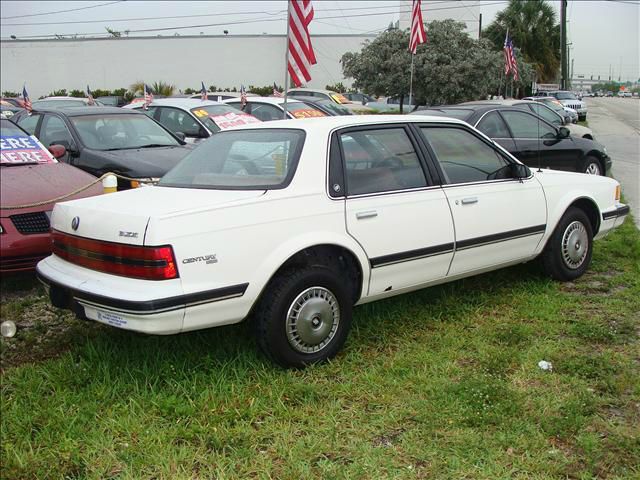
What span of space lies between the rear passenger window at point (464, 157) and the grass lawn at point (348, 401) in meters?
1.03

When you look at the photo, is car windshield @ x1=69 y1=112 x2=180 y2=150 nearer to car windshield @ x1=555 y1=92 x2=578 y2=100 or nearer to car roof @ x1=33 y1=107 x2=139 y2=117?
car roof @ x1=33 y1=107 x2=139 y2=117

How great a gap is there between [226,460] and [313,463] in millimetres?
400

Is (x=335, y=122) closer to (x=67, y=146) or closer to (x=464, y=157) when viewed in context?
(x=464, y=157)

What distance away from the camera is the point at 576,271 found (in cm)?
543

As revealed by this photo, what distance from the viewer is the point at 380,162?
422 cm

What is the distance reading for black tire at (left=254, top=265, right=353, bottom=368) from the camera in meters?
3.54

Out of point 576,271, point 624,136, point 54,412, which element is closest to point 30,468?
point 54,412

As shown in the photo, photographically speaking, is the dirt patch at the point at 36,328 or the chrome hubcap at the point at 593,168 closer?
the dirt patch at the point at 36,328

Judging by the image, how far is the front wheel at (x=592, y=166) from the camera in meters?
9.56

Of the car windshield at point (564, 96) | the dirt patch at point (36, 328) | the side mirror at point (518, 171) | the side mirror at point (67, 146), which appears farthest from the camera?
the car windshield at point (564, 96)

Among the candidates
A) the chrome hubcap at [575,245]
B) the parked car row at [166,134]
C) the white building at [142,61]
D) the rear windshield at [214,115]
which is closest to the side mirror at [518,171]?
the chrome hubcap at [575,245]

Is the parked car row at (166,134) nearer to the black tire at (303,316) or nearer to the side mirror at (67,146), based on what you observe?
the side mirror at (67,146)

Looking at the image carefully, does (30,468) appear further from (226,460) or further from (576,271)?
(576,271)

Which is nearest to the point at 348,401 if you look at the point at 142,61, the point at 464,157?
the point at 464,157
